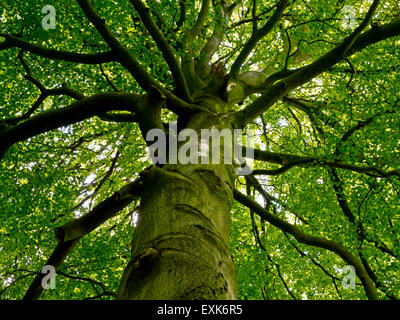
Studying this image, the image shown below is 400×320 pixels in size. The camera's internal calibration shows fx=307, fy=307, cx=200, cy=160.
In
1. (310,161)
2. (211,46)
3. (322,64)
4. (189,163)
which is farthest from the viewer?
(211,46)

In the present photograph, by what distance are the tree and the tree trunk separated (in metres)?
0.01

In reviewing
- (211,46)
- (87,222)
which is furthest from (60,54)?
(211,46)

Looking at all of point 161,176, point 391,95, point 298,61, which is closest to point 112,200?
point 161,176

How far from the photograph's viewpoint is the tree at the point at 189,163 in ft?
7.66

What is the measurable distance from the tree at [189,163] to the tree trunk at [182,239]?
1 centimetres

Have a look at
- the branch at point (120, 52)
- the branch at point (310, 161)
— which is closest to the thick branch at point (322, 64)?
the branch at point (310, 161)

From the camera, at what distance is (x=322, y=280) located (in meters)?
7.32

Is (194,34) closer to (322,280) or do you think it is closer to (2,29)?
(2,29)

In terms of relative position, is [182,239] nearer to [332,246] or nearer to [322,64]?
[332,246]

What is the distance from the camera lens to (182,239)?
2002mm

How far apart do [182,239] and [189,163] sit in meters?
1.03

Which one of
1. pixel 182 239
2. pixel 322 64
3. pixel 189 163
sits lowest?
pixel 182 239

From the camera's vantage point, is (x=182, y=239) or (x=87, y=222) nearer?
(x=182, y=239)

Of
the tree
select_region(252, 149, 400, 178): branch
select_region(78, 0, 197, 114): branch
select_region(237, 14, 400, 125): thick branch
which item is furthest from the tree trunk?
select_region(252, 149, 400, 178): branch
